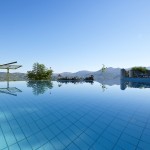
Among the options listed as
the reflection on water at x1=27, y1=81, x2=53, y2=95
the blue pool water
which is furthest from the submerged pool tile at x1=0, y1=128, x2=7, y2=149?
the reflection on water at x1=27, y1=81, x2=53, y2=95

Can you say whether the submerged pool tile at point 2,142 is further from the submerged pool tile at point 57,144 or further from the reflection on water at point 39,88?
the reflection on water at point 39,88

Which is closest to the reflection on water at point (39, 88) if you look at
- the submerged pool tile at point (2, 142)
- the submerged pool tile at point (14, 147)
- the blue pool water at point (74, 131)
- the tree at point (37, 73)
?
the blue pool water at point (74, 131)

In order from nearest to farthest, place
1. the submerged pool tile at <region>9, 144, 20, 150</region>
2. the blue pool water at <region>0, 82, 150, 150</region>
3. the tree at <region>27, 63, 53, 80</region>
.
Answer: the submerged pool tile at <region>9, 144, 20, 150</region>
the blue pool water at <region>0, 82, 150, 150</region>
the tree at <region>27, 63, 53, 80</region>

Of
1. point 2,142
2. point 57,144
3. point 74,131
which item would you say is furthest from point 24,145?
point 74,131

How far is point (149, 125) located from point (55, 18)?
17.8 meters

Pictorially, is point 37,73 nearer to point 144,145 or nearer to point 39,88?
point 39,88

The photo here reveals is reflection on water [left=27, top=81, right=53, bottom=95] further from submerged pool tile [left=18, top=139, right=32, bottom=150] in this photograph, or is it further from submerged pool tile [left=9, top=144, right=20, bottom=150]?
submerged pool tile [left=9, top=144, right=20, bottom=150]

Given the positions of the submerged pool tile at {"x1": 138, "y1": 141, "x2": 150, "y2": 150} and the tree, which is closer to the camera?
the submerged pool tile at {"x1": 138, "y1": 141, "x2": 150, "y2": 150}

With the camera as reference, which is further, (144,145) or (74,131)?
(74,131)

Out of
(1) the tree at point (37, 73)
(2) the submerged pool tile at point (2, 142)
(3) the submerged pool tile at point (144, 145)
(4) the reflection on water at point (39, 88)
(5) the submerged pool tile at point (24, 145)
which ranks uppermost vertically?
(1) the tree at point (37, 73)

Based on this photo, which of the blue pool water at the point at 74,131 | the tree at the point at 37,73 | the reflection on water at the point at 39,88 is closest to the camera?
the blue pool water at the point at 74,131

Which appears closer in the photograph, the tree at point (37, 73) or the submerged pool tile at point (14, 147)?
the submerged pool tile at point (14, 147)

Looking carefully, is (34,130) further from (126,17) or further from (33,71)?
(33,71)

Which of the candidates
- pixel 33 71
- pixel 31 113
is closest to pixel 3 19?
pixel 33 71
